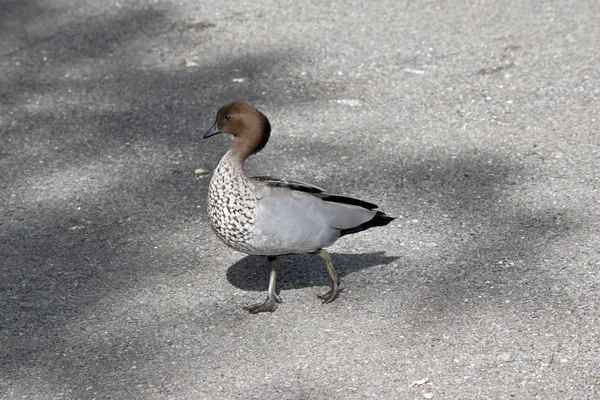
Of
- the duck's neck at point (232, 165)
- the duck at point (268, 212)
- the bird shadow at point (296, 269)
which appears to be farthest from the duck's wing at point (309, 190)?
the bird shadow at point (296, 269)

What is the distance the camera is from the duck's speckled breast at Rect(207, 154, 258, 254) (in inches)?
173

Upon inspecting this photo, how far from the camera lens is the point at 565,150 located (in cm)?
615

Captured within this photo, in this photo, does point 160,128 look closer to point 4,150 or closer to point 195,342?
point 4,150

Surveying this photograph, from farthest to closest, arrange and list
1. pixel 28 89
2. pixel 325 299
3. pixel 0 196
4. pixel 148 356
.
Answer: pixel 28 89 < pixel 0 196 < pixel 325 299 < pixel 148 356

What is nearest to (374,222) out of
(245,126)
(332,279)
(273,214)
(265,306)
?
Result: (332,279)

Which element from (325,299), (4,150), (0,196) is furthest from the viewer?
(4,150)

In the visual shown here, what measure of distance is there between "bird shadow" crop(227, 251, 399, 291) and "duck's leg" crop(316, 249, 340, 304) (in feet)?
0.62

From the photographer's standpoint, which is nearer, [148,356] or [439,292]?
[148,356]

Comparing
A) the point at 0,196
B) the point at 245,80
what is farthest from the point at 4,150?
the point at 245,80

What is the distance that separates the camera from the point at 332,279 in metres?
4.65

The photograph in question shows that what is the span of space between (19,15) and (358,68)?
3.31m

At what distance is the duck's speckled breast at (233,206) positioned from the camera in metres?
4.41

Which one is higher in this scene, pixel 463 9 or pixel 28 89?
pixel 463 9

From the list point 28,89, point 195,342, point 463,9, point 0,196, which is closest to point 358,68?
point 463,9
